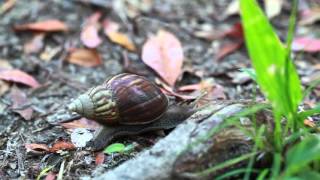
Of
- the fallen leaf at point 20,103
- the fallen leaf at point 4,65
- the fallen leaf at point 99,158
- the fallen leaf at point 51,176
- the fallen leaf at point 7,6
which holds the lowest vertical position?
the fallen leaf at point 51,176

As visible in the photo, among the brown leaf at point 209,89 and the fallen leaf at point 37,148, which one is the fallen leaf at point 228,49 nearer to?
the brown leaf at point 209,89

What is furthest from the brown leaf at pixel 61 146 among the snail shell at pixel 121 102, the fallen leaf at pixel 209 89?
the fallen leaf at pixel 209 89

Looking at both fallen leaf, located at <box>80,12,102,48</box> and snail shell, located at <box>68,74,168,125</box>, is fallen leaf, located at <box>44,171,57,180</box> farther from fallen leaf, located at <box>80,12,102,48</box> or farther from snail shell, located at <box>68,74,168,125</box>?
fallen leaf, located at <box>80,12,102,48</box>

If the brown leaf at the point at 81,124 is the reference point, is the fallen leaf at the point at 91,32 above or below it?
above

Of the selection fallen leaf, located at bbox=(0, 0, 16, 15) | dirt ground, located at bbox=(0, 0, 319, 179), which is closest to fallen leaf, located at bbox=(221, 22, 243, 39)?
dirt ground, located at bbox=(0, 0, 319, 179)

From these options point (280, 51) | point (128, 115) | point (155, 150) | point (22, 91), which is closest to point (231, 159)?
point (155, 150)

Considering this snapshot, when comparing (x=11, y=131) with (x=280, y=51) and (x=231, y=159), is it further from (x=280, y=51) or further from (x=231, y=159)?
(x=280, y=51)
